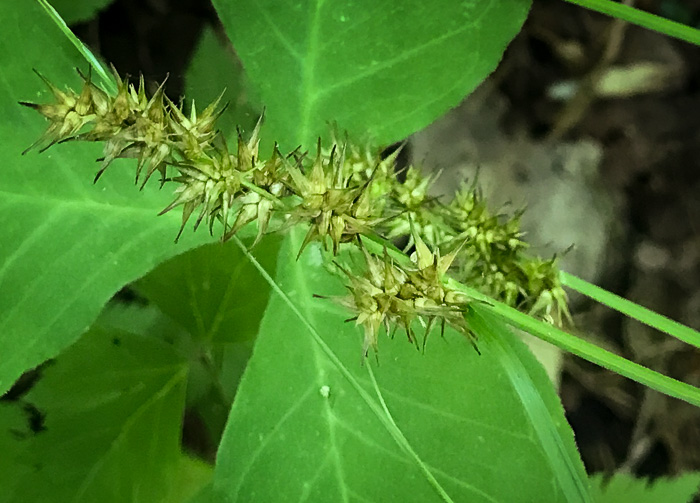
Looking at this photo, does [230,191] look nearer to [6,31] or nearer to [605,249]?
[6,31]

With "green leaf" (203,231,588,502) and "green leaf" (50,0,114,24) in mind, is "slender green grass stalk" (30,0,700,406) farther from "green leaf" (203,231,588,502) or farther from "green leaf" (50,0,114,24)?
"green leaf" (50,0,114,24)

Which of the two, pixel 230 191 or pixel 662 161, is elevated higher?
pixel 662 161

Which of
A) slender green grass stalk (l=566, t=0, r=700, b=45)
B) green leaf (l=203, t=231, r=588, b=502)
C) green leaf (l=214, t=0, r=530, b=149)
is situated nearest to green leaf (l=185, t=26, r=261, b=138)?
green leaf (l=214, t=0, r=530, b=149)

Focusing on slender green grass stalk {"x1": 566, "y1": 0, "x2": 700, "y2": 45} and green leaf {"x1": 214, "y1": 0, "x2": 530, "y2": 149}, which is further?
green leaf {"x1": 214, "y1": 0, "x2": 530, "y2": 149}

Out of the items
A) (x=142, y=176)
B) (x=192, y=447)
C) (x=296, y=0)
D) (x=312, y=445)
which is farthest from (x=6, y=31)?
A: (x=192, y=447)

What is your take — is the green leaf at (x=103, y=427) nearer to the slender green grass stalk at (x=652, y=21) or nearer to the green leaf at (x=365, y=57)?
the green leaf at (x=365, y=57)

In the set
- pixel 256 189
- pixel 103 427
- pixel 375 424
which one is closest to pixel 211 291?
pixel 103 427
